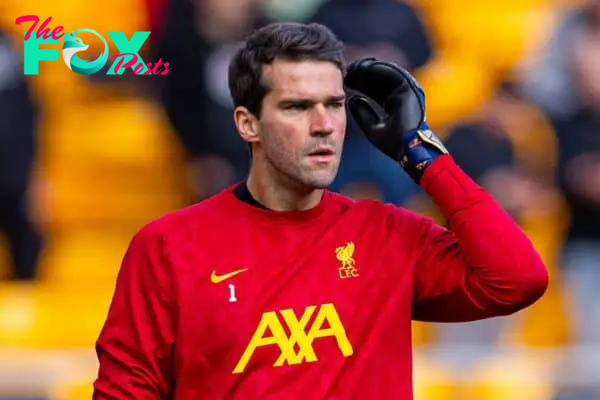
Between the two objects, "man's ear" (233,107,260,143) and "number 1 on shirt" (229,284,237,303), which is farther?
"man's ear" (233,107,260,143)

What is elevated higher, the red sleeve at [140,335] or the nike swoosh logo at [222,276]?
the nike swoosh logo at [222,276]

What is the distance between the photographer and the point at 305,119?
11.9 feet

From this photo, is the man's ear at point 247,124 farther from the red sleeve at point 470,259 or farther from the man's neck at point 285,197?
the red sleeve at point 470,259

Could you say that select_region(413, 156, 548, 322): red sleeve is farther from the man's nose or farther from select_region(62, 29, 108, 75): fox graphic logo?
select_region(62, 29, 108, 75): fox graphic logo

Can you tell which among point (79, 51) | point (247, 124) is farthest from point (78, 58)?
point (247, 124)

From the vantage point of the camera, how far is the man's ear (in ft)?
12.4

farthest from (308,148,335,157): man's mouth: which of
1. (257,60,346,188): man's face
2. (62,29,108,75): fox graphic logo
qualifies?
(62,29,108,75): fox graphic logo

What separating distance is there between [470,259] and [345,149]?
10.7 ft

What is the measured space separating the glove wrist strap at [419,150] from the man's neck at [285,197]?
25 centimetres

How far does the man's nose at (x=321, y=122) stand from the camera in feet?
11.7

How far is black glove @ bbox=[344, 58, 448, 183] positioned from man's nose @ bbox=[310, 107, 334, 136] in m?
0.20

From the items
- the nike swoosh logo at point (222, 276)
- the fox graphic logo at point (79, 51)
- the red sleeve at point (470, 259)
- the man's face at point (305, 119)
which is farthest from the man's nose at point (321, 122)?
the fox graphic logo at point (79, 51)

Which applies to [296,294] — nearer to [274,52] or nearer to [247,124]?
[247,124]

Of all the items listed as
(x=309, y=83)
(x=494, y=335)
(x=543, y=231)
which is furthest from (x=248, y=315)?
(x=543, y=231)
